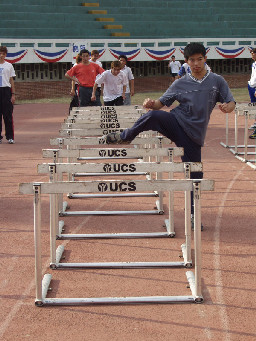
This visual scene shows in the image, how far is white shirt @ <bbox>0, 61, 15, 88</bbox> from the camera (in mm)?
14523

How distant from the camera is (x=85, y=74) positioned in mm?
15273

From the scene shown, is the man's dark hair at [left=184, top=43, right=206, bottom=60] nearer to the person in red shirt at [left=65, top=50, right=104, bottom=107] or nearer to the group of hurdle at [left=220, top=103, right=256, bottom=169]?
the group of hurdle at [left=220, top=103, right=256, bottom=169]

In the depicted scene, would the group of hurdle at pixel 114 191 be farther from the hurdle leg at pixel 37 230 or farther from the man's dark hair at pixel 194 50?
the man's dark hair at pixel 194 50

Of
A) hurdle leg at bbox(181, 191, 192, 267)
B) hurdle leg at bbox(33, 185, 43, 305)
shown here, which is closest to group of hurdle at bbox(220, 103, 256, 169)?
hurdle leg at bbox(181, 191, 192, 267)

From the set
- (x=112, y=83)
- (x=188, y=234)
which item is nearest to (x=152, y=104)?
(x=188, y=234)

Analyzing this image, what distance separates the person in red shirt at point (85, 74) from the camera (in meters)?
15.2

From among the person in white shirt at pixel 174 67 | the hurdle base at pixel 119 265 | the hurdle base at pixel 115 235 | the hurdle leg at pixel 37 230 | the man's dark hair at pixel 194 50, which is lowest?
the hurdle base at pixel 119 265

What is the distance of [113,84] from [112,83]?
0.03m

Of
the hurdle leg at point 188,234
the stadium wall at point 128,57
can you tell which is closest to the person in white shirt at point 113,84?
the hurdle leg at point 188,234
